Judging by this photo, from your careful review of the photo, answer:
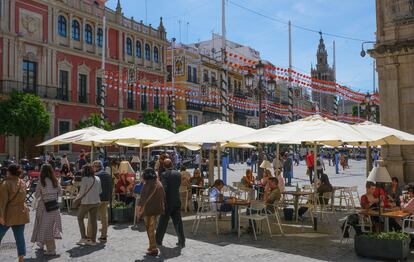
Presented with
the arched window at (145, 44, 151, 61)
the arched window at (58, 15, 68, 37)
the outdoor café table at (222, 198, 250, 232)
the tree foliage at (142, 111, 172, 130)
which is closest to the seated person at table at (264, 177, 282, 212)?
the outdoor café table at (222, 198, 250, 232)

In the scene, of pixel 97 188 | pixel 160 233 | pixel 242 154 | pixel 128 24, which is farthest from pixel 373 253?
pixel 242 154

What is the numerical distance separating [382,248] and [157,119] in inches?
1295

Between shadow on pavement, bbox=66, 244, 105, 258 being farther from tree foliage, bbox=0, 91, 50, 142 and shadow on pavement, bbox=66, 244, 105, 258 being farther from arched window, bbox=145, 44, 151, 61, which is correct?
arched window, bbox=145, 44, 151, 61

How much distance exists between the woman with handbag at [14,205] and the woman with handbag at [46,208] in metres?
0.67

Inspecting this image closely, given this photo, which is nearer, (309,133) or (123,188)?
(309,133)

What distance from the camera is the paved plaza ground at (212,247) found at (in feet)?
24.7

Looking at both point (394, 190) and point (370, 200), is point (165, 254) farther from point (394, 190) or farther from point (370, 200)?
point (394, 190)

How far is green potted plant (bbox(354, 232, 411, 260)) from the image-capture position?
7.03m

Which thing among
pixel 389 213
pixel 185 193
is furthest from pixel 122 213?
pixel 389 213

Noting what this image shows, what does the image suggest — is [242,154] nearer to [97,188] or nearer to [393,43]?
[393,43]

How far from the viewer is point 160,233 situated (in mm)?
8461

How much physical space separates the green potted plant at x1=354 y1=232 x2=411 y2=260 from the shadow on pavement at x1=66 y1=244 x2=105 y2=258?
14.4ft

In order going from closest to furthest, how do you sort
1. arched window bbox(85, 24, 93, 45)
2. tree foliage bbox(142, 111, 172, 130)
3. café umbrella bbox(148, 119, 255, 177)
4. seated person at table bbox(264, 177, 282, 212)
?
seated person at table bbox(264, 177, 282, 212)
café umbrella bbox(148, 119, 255, 177)
arched window bbox(85, 24, 93, 45)
tree foliage bbox(142, 111, 172, 130)

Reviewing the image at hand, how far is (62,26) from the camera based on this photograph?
36.0m
